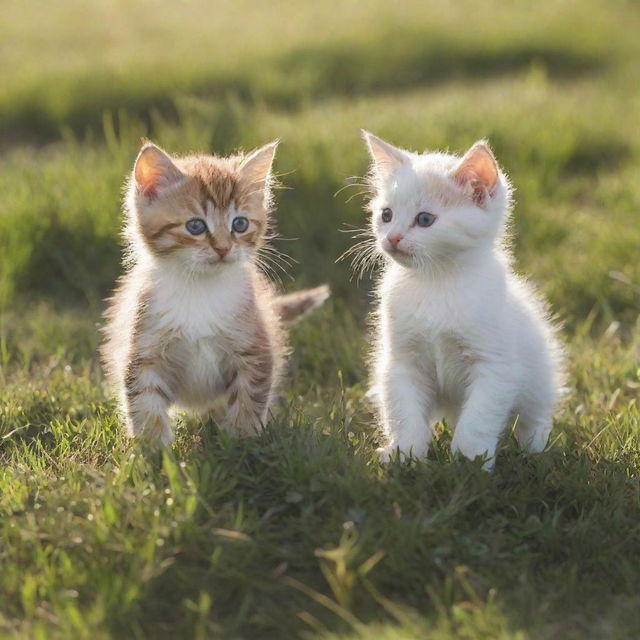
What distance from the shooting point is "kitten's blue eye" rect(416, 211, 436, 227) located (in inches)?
137

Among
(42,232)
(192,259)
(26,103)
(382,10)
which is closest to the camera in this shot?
(192,259)

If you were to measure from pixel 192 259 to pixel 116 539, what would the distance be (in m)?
1.00

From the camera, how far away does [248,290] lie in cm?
370

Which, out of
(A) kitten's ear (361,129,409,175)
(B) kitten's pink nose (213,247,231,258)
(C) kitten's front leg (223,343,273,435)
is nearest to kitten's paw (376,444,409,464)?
(C) kitten's front leg (223,343,273,435)

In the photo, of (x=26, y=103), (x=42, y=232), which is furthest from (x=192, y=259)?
(x=26, y=103)

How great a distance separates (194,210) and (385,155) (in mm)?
752

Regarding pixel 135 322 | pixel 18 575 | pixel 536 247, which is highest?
pixel 135 322

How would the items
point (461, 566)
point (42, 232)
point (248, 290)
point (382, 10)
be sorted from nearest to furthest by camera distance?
point (461, 566) → point (248, 290) → point (42, 232) → point (382, 10)

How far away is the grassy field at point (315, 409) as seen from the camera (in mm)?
2842

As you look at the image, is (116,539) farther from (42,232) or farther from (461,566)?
(42,232)

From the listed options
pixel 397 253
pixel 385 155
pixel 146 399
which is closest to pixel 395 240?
pixel 397 253

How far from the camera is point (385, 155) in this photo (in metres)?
3.72

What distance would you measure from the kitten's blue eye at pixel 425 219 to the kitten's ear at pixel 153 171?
835mm

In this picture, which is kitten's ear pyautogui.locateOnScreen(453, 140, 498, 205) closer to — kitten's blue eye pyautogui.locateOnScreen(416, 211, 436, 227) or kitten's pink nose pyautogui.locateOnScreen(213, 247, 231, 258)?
kitten's blue eye pyautogui.locateOnScreen(416, 211, 436, 227)
